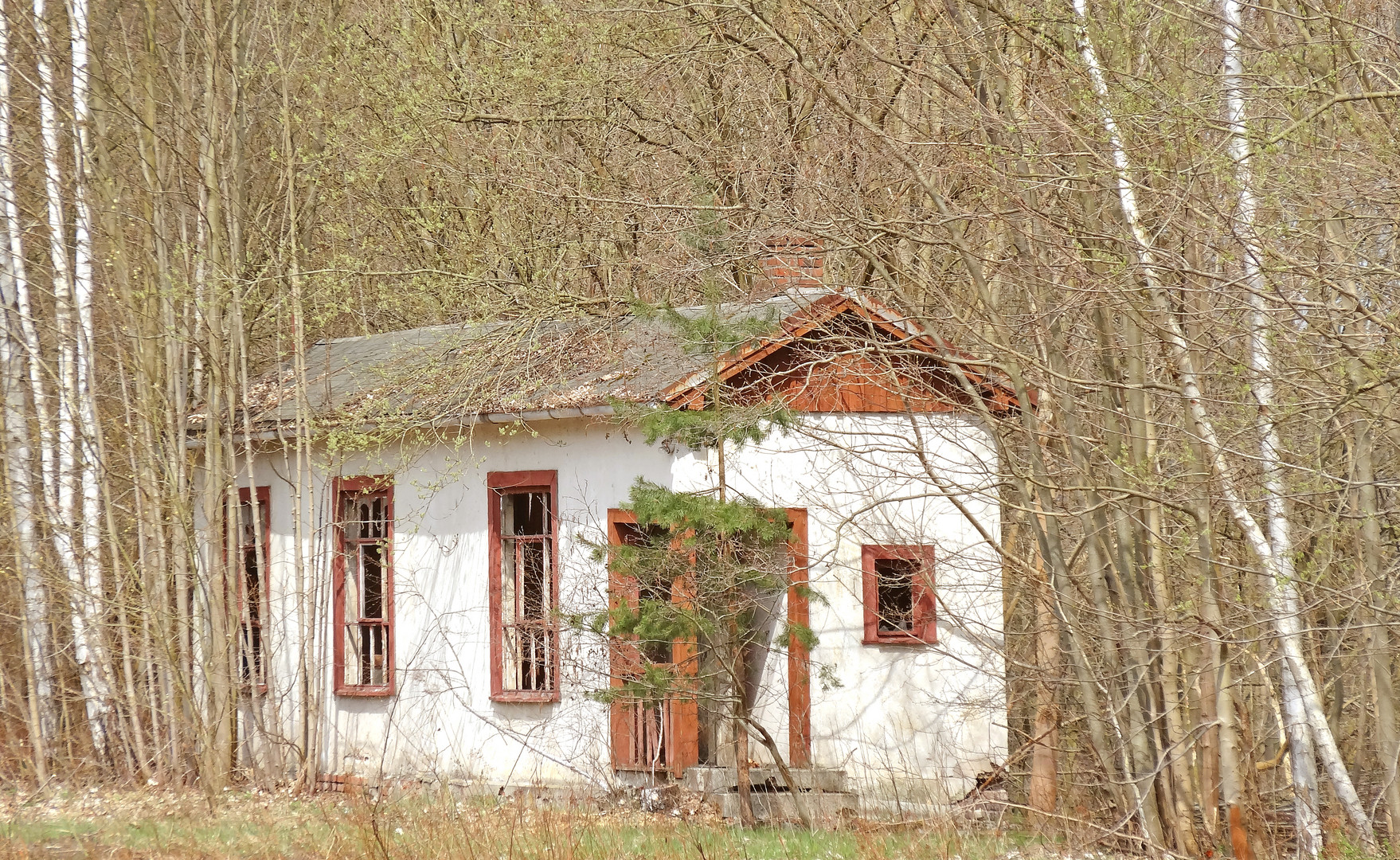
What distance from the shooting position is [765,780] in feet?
38.0

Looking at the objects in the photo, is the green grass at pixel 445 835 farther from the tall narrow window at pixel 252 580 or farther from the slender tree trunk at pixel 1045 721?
the tall narrow window at pixel 252 580

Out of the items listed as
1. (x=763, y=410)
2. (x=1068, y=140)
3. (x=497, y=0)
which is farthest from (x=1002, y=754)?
(x=497, y=0)

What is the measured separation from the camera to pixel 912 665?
12.0 meters

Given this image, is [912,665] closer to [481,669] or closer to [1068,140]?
[481,669]

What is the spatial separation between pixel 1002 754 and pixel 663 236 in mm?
6215

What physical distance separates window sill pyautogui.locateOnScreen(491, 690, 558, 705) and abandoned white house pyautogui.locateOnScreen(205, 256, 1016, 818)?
0.03 metres

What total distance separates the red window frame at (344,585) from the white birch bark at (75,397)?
2309 mm

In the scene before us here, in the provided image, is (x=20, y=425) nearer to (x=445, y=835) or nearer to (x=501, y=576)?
(x=501, y=576)

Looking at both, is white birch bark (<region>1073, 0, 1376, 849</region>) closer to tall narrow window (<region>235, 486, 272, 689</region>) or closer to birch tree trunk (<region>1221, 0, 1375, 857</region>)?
birch tree trunk (<region>1221, 0, 1375, 857</region>)

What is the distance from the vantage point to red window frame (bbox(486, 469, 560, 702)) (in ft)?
40.5

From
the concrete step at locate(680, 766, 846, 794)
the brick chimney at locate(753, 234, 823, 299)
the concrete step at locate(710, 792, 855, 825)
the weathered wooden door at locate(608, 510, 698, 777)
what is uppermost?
the brick chimney at locate(753, 234, 823, 299)

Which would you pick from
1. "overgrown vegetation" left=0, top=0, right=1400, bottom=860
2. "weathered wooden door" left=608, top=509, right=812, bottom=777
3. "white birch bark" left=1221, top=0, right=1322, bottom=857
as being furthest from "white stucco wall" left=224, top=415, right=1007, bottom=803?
"white birch bark" left=1221, top=0, right=1322, bottom=857

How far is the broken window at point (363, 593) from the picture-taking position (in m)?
14.0

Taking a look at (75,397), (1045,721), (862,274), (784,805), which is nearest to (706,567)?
(784,805)
